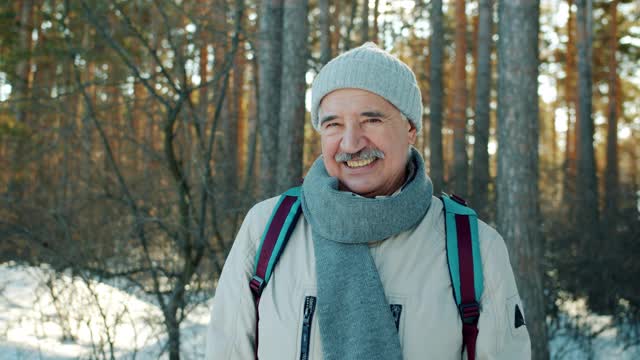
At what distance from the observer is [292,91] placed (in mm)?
7242

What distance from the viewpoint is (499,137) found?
5699 millimetres

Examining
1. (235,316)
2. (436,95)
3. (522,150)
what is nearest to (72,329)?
(522,150)

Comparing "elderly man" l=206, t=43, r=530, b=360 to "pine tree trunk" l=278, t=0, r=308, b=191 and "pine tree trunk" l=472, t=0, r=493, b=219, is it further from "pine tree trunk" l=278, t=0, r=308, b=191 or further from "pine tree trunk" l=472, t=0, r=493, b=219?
"pine tree trunk" l=472, t=0, r=493, b=219

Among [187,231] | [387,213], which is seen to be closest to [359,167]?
[387,213]

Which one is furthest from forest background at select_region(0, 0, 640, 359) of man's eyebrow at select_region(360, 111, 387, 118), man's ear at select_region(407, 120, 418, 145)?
man's eyebrow at select_region(360, 111, 387, 118)

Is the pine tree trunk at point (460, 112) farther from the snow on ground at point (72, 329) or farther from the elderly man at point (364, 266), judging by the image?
the elderly man at point (364, 266)

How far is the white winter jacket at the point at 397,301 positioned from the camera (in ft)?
6.44

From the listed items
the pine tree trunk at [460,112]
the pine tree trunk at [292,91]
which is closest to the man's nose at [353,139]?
the pine tree trunk at [292,91]

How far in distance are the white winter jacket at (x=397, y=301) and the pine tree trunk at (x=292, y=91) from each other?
509 centimetres

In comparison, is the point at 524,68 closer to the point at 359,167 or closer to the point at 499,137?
the point at 499,137

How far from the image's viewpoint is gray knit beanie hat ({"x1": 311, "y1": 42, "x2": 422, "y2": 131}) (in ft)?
6.96

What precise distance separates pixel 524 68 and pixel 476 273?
3899 millimetres

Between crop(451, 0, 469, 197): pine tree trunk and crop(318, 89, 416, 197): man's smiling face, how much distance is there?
853 cm

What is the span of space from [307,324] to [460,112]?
10818 mm
